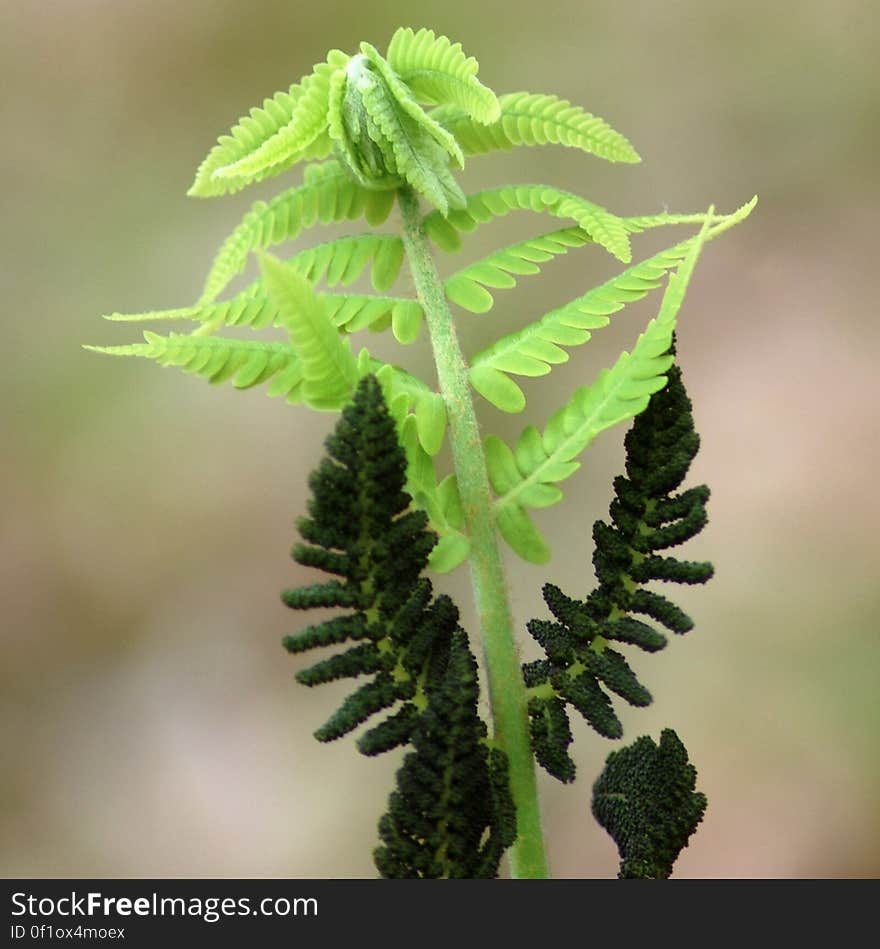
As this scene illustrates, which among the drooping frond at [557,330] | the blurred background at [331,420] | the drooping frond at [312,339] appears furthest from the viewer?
the blurred background at [331,420]

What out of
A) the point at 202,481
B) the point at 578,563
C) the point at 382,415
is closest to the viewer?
the point at 382,415

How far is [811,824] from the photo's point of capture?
1781 mm

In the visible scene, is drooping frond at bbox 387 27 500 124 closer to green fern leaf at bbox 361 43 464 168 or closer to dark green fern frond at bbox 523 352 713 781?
green fern leaf at bbox 361 43 464 168

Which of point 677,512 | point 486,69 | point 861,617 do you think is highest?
point 486,69

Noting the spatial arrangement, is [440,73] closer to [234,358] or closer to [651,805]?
[234,358]

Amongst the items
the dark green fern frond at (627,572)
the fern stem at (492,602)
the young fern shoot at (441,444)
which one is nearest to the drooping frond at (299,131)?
the young fern shoot at (441,444)

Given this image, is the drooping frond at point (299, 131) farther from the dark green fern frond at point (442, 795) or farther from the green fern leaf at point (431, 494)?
the dark green fern frond at point (442, 795)

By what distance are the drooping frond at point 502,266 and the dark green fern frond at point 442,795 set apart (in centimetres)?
23

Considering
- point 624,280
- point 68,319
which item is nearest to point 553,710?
point 624,280

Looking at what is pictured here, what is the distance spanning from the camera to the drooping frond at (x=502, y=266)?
0.73m

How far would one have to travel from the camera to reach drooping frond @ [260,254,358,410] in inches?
23.5

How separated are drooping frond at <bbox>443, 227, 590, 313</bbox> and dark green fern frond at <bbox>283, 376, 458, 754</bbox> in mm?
136
